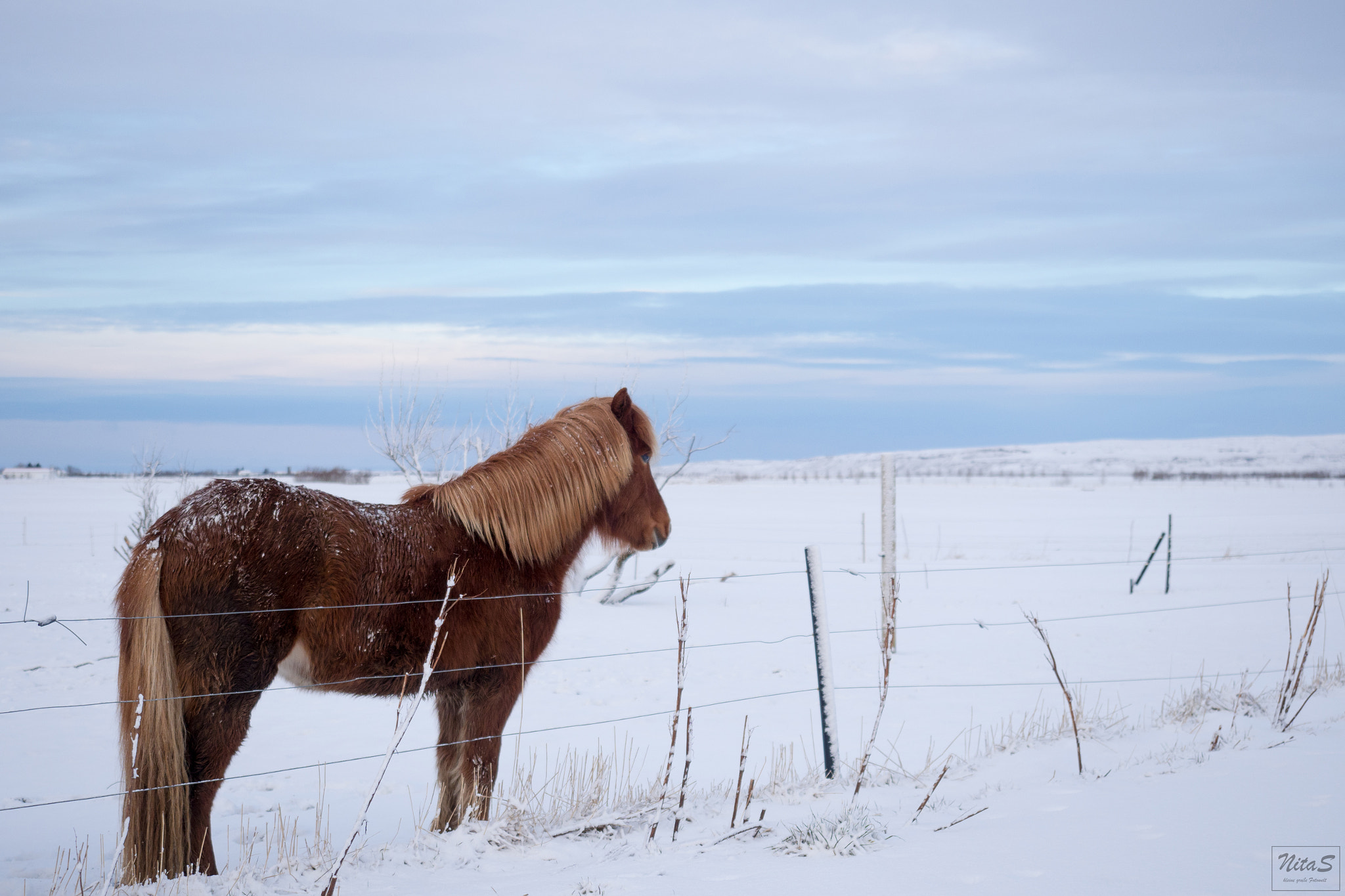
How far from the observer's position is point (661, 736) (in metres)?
5.78

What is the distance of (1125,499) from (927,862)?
36349 millimetres

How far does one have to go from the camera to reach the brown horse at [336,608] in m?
2.81

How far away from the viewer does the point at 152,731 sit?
2.77 metres

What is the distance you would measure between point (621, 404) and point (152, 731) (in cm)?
226

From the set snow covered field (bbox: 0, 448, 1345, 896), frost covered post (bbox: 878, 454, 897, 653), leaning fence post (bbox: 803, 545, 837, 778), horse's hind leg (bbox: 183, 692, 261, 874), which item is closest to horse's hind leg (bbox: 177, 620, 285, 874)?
horse's hind leg (bbox: 183, 692, 261, 874)

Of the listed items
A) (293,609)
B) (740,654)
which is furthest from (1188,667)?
(293,609)

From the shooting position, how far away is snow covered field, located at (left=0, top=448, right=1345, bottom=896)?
3.01 meters

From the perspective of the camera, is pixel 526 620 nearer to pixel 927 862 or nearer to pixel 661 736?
pixel 927 862

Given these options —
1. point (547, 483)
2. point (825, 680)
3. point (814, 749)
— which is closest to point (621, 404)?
point (547, 483)

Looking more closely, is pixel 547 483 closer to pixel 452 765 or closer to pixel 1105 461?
pixel 452 765

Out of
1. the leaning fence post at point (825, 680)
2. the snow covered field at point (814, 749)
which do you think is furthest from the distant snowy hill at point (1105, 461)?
the leaning fence post at point (825, 680)

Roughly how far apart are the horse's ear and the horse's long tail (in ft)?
6.51

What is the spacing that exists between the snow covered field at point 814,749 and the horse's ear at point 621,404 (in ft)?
3.99

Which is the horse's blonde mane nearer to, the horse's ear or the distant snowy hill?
the horse's ear
